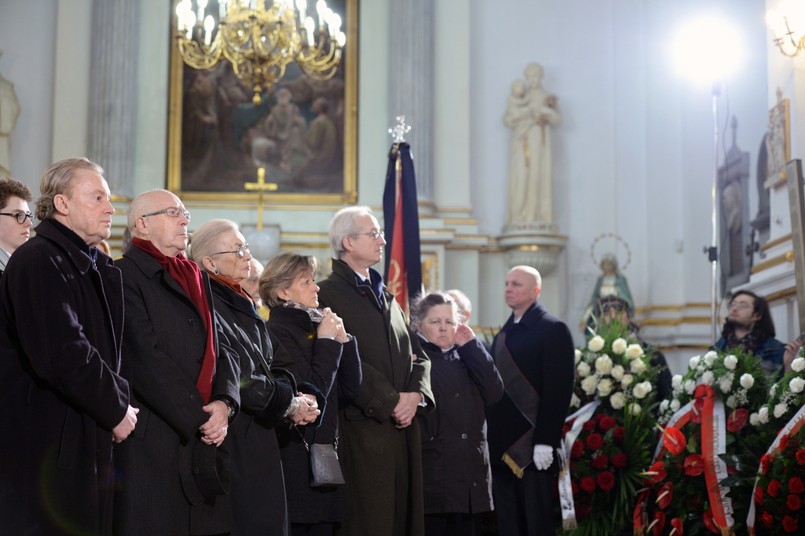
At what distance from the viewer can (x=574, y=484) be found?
6.91 metres

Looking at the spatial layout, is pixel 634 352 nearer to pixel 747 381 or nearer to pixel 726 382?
pixel 726 382

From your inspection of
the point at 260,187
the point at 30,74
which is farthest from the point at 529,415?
the point at 30,74

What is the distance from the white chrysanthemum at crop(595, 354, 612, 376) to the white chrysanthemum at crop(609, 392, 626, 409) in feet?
0.51

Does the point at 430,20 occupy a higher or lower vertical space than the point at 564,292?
higher

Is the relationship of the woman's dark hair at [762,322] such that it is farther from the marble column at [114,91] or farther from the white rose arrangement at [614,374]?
the marble column at [114,91]

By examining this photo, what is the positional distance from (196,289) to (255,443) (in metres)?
0.59

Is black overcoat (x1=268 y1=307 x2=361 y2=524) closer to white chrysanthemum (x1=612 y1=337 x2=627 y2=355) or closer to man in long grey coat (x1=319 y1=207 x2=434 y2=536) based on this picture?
man in long grey coat (x1=319 y1=207 x2=434 y2=536)

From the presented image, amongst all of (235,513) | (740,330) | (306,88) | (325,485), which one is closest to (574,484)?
(740,330)

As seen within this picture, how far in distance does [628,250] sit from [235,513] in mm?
9755

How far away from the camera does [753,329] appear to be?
23.8 ft

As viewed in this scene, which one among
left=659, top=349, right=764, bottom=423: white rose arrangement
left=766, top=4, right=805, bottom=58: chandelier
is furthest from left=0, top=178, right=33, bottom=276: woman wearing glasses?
left=766, top=4, right=805, bottom=58: chandelier

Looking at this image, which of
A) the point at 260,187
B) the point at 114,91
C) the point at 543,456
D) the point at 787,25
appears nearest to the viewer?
the point at 543,456

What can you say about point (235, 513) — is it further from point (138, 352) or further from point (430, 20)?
point (430, 20)

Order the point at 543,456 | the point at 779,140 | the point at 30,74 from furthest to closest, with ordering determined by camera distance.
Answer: the point at 30,74, the point at 779,140, the point at 543,456
